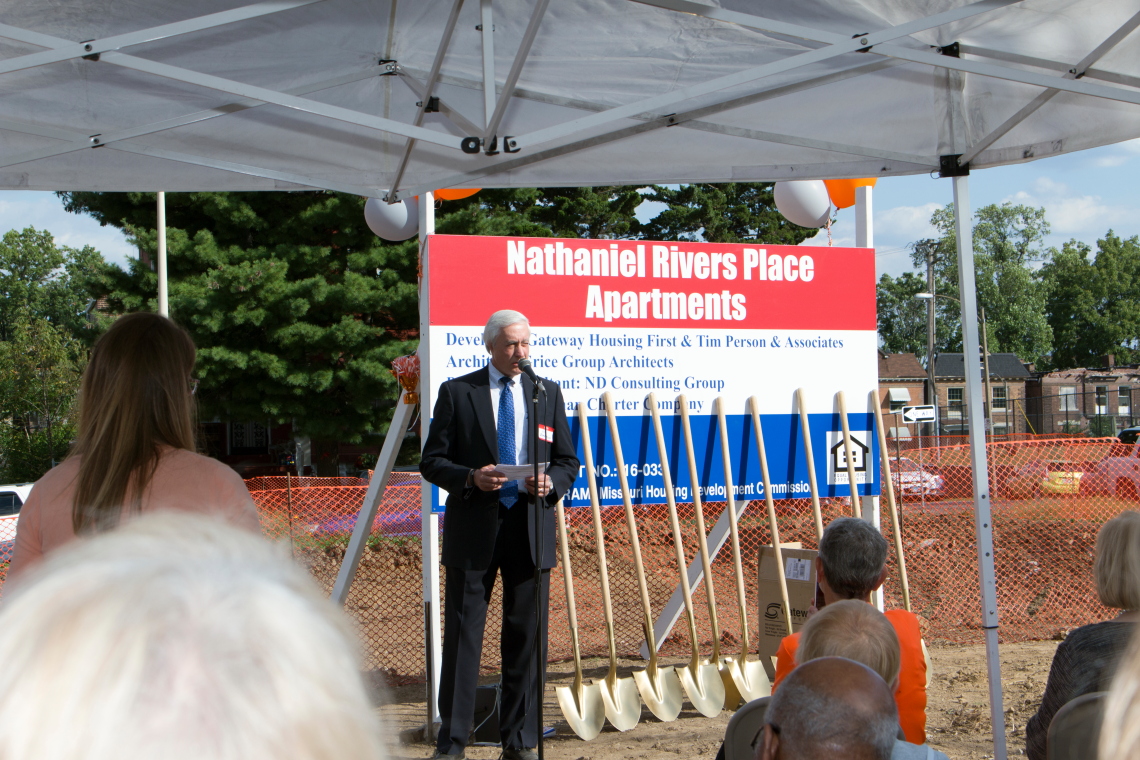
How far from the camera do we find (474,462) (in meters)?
4.20

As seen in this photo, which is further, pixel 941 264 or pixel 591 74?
pixel 941 264

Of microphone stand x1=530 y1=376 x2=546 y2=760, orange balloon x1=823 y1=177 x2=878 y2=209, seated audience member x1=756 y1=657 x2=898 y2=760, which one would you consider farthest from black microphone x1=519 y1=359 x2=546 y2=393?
orange balloon x1=823 y1=177 x2=878 y2=209

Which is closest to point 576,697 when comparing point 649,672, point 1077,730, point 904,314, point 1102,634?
point 649,672

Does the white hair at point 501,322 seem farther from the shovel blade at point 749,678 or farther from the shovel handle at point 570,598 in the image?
the shovel blade at point 749,678

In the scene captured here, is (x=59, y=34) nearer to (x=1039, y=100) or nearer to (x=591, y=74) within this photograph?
(x=591, y=74)

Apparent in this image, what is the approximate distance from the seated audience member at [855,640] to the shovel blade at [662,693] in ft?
9.94

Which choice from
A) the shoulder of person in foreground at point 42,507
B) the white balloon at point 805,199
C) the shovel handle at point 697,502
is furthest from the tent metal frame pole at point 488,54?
the white balloon at point 805,199

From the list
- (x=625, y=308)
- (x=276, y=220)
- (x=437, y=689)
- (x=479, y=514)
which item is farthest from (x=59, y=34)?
(x=276, y=220)

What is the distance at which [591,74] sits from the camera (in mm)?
3764

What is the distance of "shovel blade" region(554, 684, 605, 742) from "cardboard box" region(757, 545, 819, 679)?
3.29 ft

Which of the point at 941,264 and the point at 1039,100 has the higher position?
the point at 941,264

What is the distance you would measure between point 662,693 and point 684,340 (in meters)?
1.93

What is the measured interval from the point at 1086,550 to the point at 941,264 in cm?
7029

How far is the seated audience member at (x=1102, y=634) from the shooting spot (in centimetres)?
229
